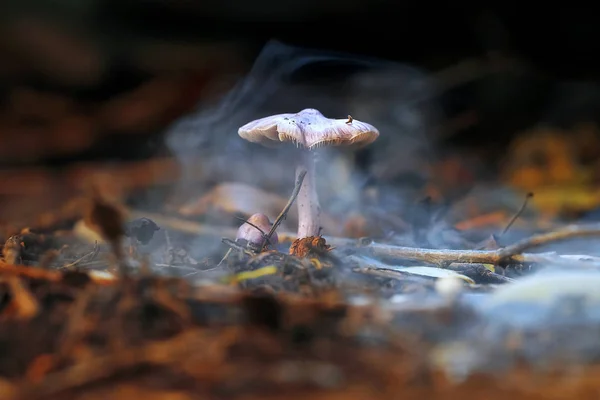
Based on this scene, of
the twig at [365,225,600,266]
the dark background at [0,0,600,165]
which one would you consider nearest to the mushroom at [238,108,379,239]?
the twig at [365,225,600,266]

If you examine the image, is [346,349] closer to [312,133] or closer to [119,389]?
[119,389]

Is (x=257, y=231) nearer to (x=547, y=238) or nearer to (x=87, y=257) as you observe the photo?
(x=87, y=257)

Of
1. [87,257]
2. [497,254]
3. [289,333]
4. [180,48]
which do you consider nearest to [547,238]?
[497,254]

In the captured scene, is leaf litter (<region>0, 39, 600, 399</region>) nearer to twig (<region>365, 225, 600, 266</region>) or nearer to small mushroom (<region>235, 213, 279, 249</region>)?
twig (<region>365, 225, 600, 266</region>)

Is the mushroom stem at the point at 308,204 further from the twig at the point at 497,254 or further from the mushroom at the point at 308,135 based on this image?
the twig at the point at 497,254

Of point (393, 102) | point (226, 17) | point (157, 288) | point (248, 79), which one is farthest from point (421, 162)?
point (157, 288)
